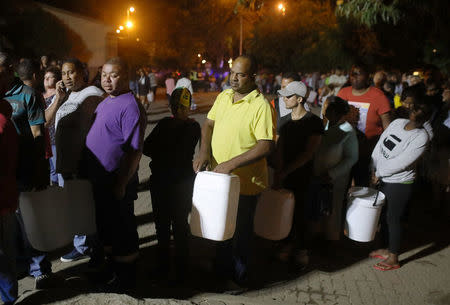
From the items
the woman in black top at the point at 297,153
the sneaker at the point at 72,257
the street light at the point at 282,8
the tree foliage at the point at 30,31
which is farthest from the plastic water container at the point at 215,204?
the street light at the point at 282,8

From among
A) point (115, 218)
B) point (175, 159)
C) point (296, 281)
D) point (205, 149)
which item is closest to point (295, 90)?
point (205, 149)

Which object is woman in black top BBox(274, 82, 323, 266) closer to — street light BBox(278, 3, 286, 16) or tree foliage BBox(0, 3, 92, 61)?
tree foliage BBox(0, 3, 92, 61)

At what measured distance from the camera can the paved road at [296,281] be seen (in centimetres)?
357

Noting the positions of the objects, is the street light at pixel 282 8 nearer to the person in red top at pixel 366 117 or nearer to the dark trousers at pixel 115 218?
the person in red top at pixel 366 117

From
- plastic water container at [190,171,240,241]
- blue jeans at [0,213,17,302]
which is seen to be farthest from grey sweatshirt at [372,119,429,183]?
blue jeans at [0,213,17,302]

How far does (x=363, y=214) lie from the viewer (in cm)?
434

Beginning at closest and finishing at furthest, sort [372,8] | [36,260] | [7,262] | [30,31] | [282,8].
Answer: [7,262], [36,260], [372,8], [30,31], [282,8]

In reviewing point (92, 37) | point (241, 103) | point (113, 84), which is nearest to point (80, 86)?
point (113, 84)

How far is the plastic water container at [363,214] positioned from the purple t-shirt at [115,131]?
2244mm

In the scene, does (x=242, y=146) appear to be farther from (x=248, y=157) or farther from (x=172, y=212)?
(x=172, y=212)

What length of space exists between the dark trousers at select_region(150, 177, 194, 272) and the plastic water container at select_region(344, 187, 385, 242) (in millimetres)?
1650

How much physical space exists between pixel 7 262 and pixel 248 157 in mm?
1933

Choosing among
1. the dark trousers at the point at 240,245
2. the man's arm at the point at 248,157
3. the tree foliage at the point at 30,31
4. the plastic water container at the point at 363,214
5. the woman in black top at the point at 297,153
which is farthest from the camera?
the tree foliage at the point at 30,31

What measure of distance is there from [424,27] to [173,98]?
937 cm
